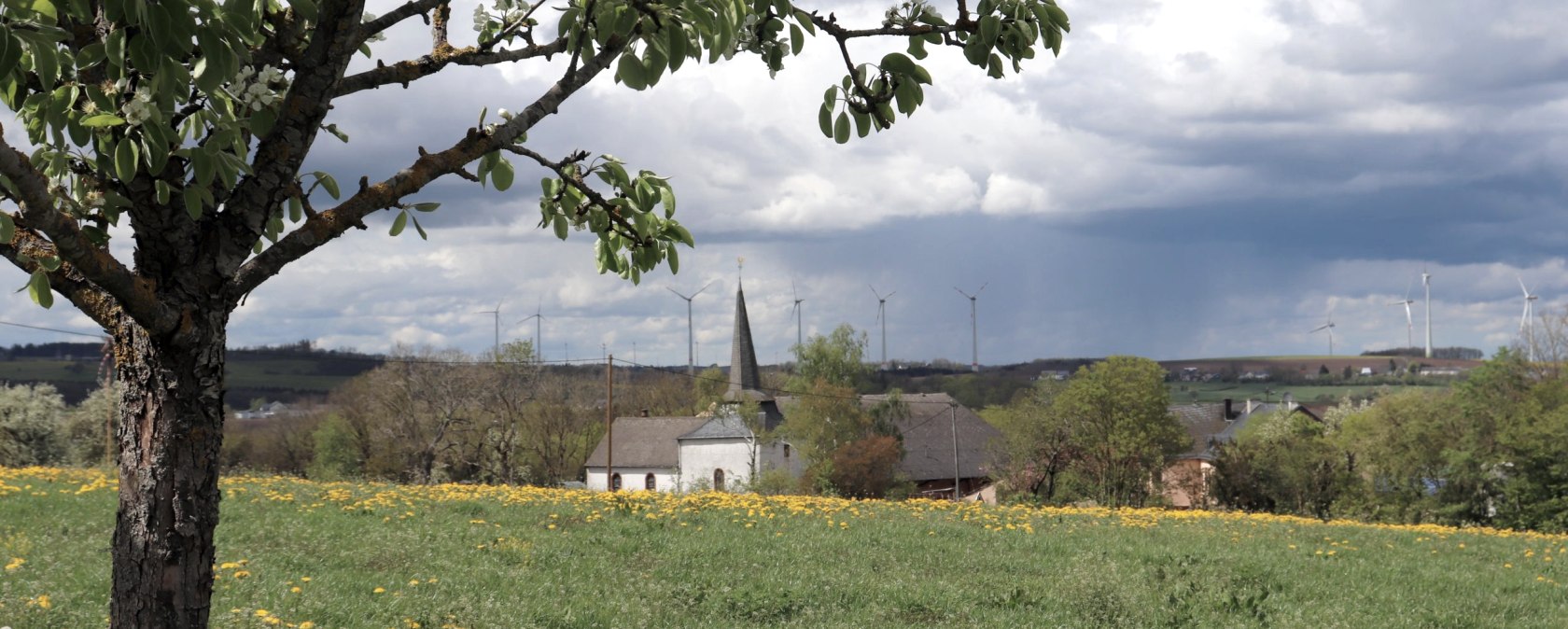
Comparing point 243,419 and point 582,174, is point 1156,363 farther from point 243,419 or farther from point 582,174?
point 243,419

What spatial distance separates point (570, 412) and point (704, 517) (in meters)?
67.1

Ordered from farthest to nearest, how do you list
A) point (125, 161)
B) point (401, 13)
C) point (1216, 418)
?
point (1216, 418) → point (401, 13) → point (125, 161)

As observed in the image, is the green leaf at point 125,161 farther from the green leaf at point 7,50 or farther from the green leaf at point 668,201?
the green leaf at point 668,201

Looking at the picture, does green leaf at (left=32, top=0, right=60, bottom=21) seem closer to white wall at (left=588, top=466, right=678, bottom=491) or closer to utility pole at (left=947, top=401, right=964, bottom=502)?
utility pole at (left=947, top=401, right=964, bottom=502)

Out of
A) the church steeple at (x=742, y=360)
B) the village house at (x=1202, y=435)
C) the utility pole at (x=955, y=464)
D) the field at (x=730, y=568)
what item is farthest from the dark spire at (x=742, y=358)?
the field at (x=730, y=568)

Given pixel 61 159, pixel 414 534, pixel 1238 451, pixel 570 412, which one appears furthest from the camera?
pixel 570 412

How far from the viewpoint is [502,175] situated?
535cm

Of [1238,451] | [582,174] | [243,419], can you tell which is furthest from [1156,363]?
[243,419]

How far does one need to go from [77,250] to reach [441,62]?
2.03m

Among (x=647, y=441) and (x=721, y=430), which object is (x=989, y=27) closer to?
(x=721, y=430)

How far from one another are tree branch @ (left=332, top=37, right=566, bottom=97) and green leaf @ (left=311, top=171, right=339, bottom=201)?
435 millimetres

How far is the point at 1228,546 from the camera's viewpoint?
17766mm

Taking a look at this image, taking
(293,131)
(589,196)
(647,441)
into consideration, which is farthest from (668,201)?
(647,441)

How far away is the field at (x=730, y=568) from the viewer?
10891 mm
